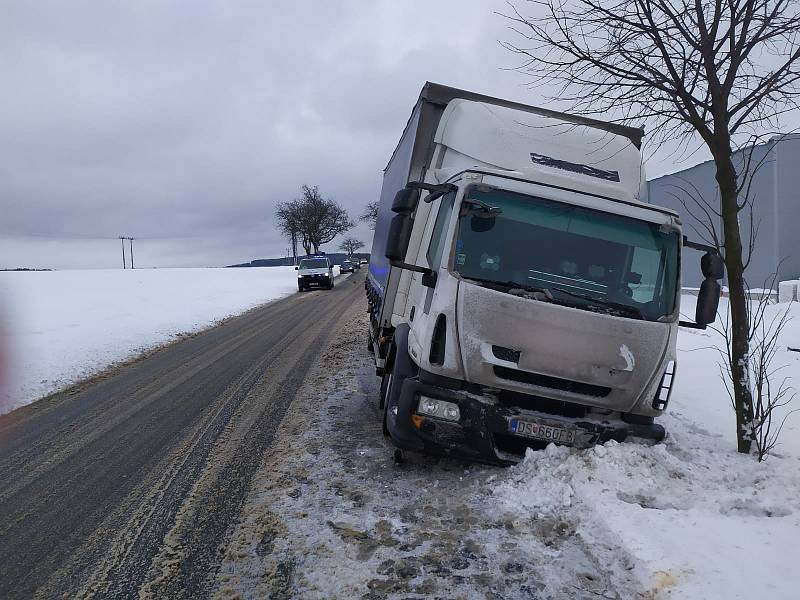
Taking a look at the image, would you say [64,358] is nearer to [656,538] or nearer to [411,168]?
[411,168]

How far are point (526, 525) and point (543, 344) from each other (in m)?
1.22

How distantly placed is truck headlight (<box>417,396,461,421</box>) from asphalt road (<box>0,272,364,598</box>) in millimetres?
1497

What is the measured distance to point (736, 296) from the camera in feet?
14.3

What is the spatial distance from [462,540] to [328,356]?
6.49 metres

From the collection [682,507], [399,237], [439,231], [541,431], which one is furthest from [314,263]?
[682,507]

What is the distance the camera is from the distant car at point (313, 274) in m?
29.1

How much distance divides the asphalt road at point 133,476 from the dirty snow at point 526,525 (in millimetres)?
322

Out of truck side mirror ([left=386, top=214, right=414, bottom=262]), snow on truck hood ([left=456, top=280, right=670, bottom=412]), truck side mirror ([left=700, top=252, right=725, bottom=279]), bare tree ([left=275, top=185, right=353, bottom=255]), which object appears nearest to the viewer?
snow on truck hood ([left=456, top=280, right=670, bottom=412])

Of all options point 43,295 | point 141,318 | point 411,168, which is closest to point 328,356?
point 411,168

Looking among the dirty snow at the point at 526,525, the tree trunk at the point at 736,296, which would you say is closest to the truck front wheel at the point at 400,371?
the dirty snow at the point at 526,525

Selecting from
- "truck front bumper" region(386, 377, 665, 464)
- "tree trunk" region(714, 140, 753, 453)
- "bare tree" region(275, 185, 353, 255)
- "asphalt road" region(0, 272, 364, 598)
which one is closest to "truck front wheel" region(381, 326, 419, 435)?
"truck front bumper" region(386, 377, 665, 464)

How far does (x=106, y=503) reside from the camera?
3.73 metres

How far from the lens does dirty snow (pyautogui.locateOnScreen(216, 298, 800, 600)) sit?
8.84ft

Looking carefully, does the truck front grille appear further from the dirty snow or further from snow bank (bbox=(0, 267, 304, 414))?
snow bank (bbox=(0, 267, 304, 414))
